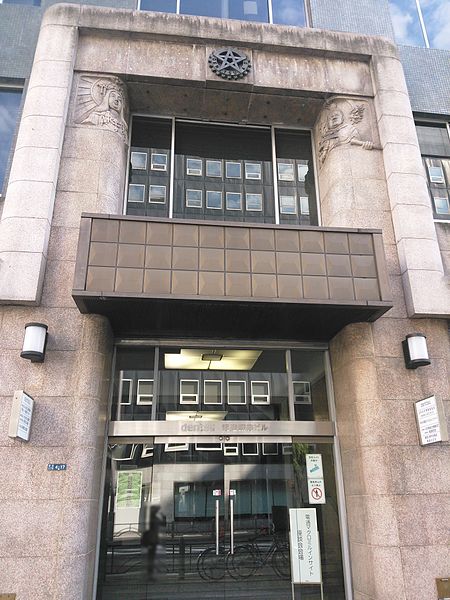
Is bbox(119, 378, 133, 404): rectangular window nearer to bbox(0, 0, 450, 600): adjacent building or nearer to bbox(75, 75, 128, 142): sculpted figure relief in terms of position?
bbox(0, 0, 450, 600): adjacent building

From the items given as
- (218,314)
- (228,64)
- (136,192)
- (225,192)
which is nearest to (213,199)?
(225,192)

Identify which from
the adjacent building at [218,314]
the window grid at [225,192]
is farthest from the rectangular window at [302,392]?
the window grid at [225,192]

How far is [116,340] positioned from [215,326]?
1965 millimetres

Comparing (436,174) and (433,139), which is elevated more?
(433,139)

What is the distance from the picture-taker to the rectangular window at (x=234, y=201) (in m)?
10.3

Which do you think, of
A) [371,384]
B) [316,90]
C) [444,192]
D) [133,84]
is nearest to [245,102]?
[316,90]

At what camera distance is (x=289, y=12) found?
39.6 feet

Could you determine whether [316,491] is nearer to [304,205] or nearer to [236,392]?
[236,392]

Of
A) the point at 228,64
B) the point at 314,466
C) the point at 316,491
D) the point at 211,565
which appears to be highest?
the point at 228,64

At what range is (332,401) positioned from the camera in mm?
9117

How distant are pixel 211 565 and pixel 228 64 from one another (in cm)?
1010

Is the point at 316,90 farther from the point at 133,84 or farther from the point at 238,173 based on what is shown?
the point at 133,84

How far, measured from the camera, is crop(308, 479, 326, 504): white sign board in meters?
8.48

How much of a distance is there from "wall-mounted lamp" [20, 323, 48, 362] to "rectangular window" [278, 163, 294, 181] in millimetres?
6289
